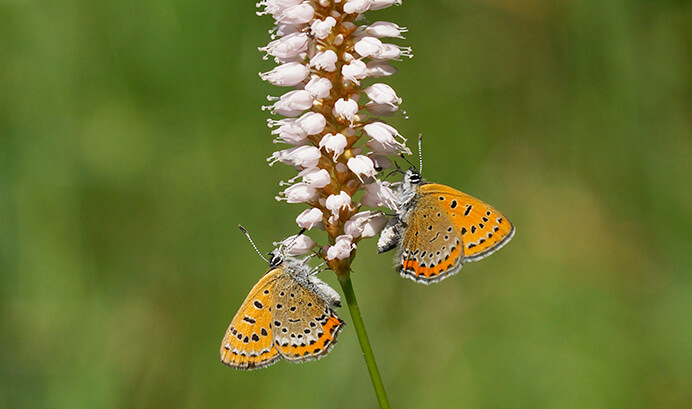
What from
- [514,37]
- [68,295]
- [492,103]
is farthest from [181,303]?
[514,37]

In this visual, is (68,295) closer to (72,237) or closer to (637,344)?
(72,237)

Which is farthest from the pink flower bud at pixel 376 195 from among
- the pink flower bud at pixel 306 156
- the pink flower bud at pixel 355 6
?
the pink flower bud at pixel 355 6

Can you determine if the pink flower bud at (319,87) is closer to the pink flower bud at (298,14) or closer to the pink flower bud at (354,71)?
the pink flower bud at (354,71)

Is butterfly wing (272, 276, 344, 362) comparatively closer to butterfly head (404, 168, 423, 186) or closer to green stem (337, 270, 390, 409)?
green stem (337, 270, 390, 409)

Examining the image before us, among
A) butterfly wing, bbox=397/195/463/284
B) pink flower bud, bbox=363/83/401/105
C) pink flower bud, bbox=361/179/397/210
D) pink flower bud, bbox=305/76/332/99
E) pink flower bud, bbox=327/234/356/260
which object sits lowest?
butterfly wing, bbox=397/195/463/284

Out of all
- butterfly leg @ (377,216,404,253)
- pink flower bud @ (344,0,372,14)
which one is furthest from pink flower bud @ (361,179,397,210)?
pink flower bud @ (344,0,372,14)

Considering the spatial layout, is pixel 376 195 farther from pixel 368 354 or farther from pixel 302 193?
pixel 368 354
